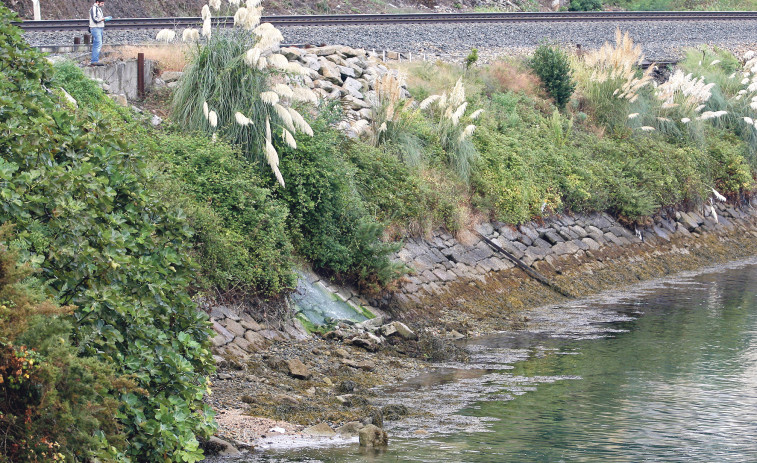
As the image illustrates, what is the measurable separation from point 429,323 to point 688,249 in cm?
1264

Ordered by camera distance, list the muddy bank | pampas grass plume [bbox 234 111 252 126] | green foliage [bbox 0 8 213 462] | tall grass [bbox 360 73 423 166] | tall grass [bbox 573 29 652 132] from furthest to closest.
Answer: tall grass [bbox 573 29 652 132], tall grass [bbox 360 73 423 166], pampas grass plume [bbox 234 111 252 126], the muddy bank, green foliage [bbox 0 8 213 462]

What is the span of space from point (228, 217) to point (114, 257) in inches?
252

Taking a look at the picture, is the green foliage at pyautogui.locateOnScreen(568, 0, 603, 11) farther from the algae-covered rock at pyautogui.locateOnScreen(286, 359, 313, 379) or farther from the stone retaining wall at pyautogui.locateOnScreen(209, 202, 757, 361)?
the algae-covered rock at pyautogui.locateOnScreen(286, 359, 313, 379)

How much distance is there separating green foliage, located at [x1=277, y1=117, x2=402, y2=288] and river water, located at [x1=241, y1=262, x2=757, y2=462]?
242 centimetres

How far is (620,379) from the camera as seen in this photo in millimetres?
14508

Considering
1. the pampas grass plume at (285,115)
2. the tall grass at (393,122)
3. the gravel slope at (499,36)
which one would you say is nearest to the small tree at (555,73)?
the gravel slope at (499,36)

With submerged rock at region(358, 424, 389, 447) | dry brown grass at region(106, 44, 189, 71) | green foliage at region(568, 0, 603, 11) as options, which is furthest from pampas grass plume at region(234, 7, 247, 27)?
green foliage at region(568, 0, 603, 11)

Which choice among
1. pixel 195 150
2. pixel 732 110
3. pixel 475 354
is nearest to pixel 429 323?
pixel 475 354

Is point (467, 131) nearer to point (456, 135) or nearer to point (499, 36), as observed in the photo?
point (456, 135)

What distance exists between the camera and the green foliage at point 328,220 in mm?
17375

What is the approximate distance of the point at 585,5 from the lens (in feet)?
163

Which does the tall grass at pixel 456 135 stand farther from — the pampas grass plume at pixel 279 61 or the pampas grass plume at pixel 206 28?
the pampas grass plume at pixel 206 28

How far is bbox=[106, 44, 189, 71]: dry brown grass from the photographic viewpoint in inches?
795

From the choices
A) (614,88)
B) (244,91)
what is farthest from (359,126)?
(614,88)
